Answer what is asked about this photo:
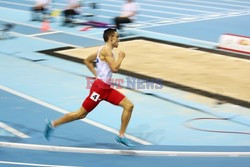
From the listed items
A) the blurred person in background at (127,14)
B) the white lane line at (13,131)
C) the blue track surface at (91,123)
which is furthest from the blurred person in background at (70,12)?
the white lane line at (13,131)

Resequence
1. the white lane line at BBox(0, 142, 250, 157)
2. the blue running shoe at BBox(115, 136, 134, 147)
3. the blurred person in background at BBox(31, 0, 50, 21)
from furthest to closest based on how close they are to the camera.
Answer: the blurred person in background at BBox(31, 0, 50, 21), the blue running shoe at BBox(115, 136, 134, 147), the white lane line at BBox(0, 142, 250, 157)

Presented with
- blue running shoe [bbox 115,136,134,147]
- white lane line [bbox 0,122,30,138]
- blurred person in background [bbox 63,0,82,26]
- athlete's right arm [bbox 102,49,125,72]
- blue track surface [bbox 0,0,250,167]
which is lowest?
white lane line [bbox 0,122,30,138]

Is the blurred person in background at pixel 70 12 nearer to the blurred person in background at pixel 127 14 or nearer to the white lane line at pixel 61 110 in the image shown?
the blurred person in background at pixel 127 14

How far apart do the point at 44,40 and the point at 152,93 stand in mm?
7520

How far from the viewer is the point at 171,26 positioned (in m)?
20.8

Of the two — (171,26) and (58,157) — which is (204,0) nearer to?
(171,26)

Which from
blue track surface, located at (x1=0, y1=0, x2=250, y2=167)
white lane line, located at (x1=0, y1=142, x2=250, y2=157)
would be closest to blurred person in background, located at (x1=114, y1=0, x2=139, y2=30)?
blue track surface, located at (x1=0, y1=0, x2=250, y2=167)

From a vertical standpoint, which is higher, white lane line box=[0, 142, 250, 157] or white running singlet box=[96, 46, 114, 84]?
white running singlet box=[96, 46, 114, 84]

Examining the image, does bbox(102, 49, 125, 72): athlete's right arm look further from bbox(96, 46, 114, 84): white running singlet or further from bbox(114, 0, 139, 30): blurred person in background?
bbox(114, 0, 139, 30): blurred person in background

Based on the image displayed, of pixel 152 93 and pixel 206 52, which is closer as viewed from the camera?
pixel 152 93

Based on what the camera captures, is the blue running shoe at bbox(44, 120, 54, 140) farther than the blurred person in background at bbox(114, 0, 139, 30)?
No

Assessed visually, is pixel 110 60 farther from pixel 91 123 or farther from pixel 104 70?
pixel 91 123

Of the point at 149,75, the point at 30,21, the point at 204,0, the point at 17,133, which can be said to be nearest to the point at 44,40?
the point at 30,21

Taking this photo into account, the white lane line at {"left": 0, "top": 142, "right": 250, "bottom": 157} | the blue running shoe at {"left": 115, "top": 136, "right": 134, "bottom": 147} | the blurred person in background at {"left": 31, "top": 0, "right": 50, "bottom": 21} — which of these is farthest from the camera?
the blurred person in background at {"left": 31, "top": 0, "right": 50, "bottom": 21}
